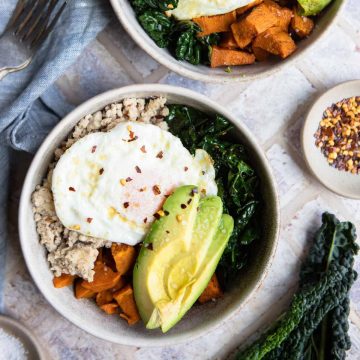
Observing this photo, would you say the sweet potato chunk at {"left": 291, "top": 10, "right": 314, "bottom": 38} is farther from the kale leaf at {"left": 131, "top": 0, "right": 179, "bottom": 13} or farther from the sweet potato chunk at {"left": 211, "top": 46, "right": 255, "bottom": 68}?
the kale leaf at {"left": 131, "top": 0, "right": 179, "bottom": 13}

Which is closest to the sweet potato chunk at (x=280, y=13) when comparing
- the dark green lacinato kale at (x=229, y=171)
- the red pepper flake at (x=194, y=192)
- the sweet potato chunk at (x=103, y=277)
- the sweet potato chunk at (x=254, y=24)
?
the sweet potato chunk at (x=254, y=24)

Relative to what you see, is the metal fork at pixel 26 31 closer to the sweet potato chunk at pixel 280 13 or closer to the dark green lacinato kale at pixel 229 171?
the dark green lacinato kale at pixel 229 171

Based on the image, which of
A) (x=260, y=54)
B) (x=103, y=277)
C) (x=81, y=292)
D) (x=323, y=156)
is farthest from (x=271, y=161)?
(x=81, y=292)

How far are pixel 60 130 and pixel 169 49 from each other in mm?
659

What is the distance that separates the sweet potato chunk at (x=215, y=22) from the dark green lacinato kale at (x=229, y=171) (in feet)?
1.22

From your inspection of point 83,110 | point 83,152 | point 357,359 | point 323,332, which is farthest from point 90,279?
point 357,359

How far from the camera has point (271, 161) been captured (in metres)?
2.84

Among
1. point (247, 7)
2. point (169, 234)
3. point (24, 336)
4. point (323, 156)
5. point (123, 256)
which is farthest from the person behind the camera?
point (323, 156)

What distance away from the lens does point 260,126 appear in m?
2.83

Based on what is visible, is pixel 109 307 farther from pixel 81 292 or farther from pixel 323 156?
pixel 323 156

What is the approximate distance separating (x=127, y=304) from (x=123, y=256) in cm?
24

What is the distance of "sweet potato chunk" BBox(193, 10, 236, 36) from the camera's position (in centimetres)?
258

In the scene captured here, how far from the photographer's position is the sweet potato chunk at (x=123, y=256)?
2449 millimetres

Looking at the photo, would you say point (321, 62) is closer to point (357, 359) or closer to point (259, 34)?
point (259, 34)
